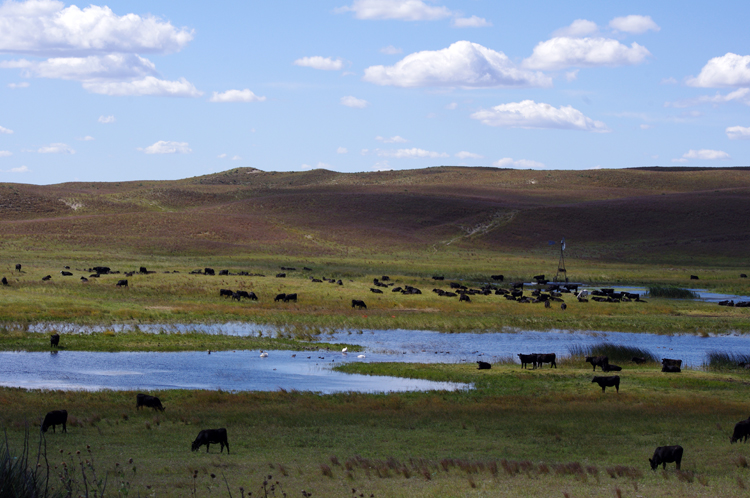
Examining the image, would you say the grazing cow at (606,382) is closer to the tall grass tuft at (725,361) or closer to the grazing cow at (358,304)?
the tall grass tuft at (725,361)

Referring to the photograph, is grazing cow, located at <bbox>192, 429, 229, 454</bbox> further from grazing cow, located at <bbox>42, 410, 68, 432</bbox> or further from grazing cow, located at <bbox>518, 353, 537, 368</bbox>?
grazing cow, located at <bbox>518, 353, 537, 368</bbox>

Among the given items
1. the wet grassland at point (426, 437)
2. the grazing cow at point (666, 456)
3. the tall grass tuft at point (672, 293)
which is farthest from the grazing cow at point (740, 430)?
the tall grass tuft at point (672, 293)

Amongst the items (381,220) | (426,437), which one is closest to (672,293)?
(426,437)

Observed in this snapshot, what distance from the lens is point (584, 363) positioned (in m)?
32.9

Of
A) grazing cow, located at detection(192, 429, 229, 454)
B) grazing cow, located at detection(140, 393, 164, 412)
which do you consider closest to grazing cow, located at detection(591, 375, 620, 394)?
grazing cow, located at detection(140, 393, 164, 412)

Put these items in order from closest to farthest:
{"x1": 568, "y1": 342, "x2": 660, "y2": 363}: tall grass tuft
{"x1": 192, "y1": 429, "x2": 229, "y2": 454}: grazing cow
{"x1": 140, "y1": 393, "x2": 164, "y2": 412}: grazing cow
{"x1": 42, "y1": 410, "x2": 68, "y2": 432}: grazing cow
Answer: {"x1": 192, "y1": 429, "x2": 229, "y2": 454}: grazing cow, {"x1": 42, "y1": 410, "x2": 68, "y2": 432}: grazing cow, {"x1": 140, "y1": 393, "x2": 164, "y2": 412}: grazing cow, {"x1": 568, "y1": 342, "x2": 660, "y2": 363}: tall grass tuft

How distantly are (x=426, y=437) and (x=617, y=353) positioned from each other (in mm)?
18924

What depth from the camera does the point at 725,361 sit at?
3256 centimetres

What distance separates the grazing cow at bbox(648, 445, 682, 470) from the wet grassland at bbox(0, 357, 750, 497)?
21 cm

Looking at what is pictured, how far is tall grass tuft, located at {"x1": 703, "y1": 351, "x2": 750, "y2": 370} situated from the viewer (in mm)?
32156

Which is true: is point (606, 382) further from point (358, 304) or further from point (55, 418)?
point (358, 304)

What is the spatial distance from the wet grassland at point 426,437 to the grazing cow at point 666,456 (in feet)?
0.68

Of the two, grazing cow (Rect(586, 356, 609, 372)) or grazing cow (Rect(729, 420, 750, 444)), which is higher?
grazing cow (Rect(729, 420, 750, 444))

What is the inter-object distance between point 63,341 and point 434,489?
25.2 meters
